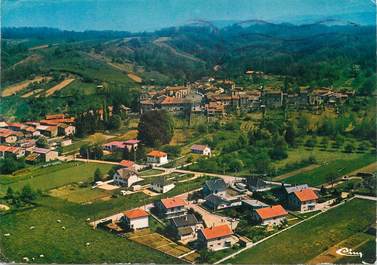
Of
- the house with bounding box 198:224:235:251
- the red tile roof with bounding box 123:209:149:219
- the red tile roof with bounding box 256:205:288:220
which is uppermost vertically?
the red tile roof with bounding box 256:205:288:220

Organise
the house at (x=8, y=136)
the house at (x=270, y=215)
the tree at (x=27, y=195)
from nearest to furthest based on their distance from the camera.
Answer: the house at (x=270, y=215), the tree at (x=27, y=195), the house at (x=8, y=136)

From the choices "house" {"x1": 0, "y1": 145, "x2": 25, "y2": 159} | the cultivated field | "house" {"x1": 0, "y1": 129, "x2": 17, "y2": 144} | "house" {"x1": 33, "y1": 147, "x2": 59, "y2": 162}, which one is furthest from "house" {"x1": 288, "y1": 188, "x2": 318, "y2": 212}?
the cultivated field

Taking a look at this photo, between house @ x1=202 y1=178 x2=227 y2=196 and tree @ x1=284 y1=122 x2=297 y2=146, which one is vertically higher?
tree @ x1=284 y1=122 x2=297 y2=146

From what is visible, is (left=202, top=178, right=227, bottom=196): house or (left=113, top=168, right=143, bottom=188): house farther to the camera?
(left=113, top=168, right=143, bottom=188): house

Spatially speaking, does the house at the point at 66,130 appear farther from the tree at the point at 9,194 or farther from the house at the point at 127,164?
the tree at the point at 9,194

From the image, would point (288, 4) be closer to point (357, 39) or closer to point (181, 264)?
point (357, 39)

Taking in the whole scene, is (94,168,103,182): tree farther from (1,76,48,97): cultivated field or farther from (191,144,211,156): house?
(1,76,48,97): cultivated field

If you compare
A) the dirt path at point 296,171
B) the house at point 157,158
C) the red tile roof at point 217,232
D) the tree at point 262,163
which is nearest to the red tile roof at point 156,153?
the house at point 157,158
